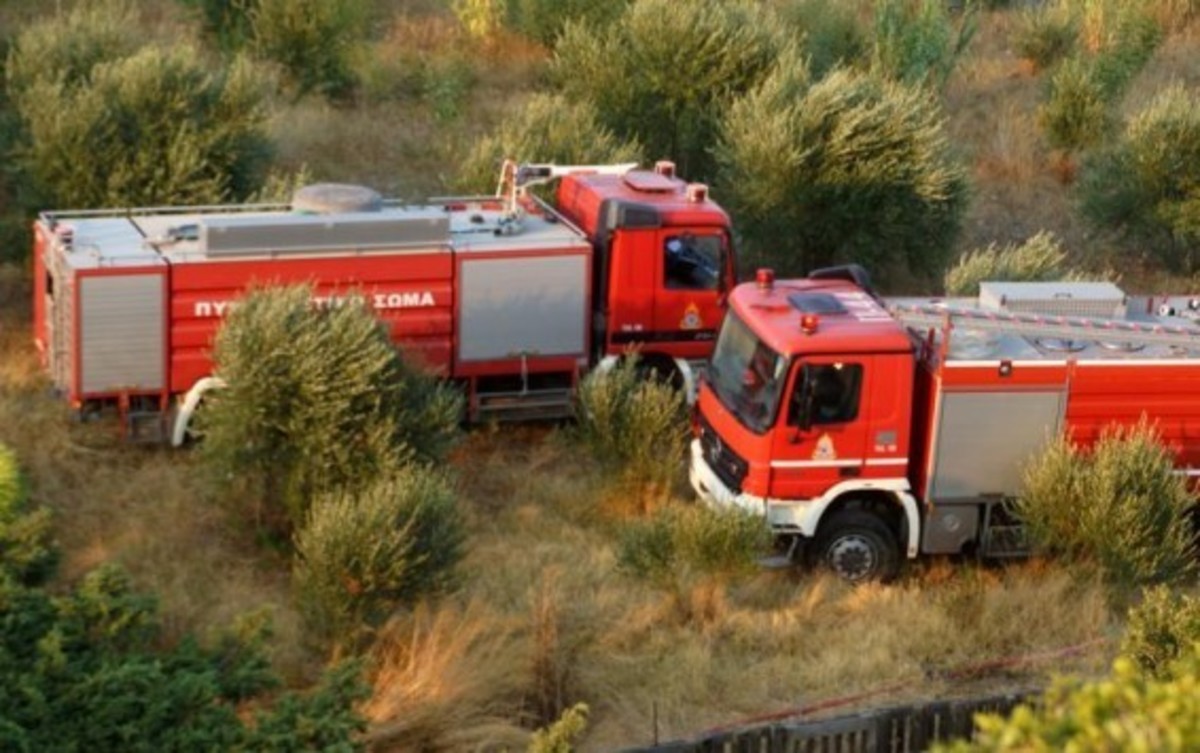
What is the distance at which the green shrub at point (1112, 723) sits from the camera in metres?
5.84

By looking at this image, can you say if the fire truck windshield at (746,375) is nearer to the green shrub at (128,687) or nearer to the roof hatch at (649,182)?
the roof hatch at (649,182)

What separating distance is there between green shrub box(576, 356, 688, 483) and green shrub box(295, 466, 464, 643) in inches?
129

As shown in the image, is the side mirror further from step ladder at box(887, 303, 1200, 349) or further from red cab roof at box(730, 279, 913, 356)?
step ladder at box(887, 303, 1200, 349)

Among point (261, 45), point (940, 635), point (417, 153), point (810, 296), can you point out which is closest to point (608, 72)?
point (417, 153)

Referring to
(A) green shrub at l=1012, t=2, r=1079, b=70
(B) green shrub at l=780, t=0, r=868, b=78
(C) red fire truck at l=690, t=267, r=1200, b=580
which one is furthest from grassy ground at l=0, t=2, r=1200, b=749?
(A) green shrub at l=1012, t=2, r=1079, b=70

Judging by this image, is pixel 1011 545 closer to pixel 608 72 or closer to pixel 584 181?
pixel 584 181

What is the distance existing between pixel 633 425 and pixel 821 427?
2322mm

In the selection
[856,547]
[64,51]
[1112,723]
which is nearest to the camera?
[1112,723]

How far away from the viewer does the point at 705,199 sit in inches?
765

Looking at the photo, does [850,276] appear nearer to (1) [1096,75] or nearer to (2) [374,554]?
(2) [374,554]

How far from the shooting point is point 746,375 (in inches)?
640

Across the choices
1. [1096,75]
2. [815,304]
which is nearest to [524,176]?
[815,304]

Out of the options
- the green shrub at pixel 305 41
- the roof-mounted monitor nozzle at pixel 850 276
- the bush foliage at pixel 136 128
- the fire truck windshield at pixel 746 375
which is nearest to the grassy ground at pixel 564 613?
the fire truck windshield at pixel 746 375

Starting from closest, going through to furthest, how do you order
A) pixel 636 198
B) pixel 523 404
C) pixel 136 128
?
pixel 523 404
pixel 636 198
pixel 136 128
